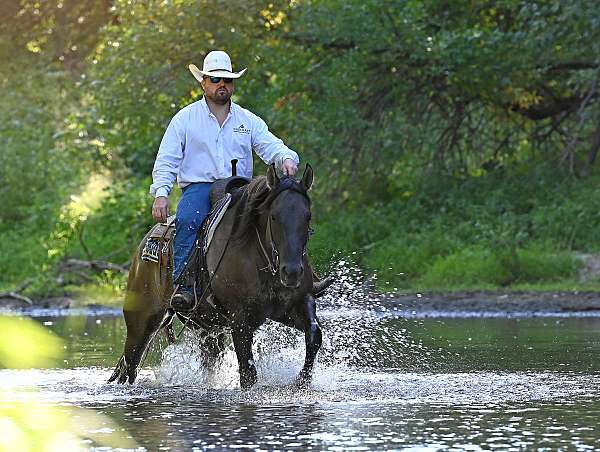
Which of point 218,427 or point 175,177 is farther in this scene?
point 175,177

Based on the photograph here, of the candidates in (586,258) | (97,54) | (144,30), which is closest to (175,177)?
(586,258)

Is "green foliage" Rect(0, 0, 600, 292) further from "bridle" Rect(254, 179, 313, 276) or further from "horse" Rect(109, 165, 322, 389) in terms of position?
"bridle" Rect(254, 179, 313, 276)

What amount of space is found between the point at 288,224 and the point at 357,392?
52.8 inches

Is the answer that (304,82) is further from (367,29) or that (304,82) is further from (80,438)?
(80,438)

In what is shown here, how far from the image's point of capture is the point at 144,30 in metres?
25.6

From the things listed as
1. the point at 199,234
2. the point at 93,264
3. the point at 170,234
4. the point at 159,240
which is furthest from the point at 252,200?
the point at 93,264

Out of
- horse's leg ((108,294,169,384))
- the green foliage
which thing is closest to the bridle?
horse's leg ((108,294,169,384))

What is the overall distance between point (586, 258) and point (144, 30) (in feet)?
25.8

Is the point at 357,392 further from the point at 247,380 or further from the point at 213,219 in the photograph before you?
the point at 213,219

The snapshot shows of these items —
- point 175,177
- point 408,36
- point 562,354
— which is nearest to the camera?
point 175,177

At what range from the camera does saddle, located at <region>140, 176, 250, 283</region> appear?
11.2 m

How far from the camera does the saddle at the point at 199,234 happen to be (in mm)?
11156

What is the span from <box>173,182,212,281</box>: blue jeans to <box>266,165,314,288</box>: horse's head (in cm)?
91

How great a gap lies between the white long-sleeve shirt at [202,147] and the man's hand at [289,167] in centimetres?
28
